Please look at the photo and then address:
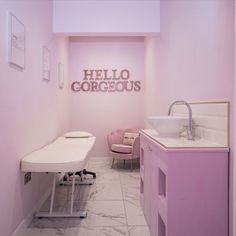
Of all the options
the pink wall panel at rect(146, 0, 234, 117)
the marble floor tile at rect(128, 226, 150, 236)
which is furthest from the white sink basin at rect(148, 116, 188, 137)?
the marble floor tile at rect(128, 226, 150, 236)

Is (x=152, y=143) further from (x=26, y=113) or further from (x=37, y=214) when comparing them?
(x=37, y=214)

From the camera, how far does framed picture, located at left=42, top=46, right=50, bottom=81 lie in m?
3.42

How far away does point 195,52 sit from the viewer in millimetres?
2555

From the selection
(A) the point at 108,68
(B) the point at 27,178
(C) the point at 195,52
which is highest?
(A) the point at 108,68

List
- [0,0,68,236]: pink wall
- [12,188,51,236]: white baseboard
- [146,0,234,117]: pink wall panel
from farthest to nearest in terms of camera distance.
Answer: [12,188,51,236]: white baseboard → [0,0,68,236]: pink wall → [146,0,234,117]: pink wall panel

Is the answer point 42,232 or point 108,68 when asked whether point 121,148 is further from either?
point 42,232

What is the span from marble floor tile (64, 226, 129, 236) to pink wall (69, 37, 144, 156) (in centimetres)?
360

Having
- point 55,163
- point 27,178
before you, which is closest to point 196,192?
point 55,163

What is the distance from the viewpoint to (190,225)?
181cm

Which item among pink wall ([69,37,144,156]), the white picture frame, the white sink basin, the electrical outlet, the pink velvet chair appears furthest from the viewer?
pink wall ([69,37,144,156])

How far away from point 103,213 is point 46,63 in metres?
1.99

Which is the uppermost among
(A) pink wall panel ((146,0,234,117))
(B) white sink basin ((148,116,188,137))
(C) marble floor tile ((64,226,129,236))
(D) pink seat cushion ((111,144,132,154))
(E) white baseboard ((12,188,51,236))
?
(A) pink wall panel ((146,0,234,117))

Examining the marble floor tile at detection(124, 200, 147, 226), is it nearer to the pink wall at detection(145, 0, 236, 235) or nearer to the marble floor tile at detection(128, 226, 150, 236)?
the marble floor tile at detection(128, 226, 150, 236)

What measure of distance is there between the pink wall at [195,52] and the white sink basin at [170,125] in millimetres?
277
